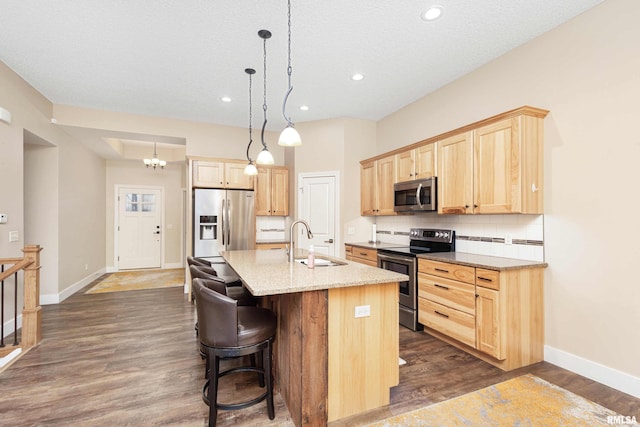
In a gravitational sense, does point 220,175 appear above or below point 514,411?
above

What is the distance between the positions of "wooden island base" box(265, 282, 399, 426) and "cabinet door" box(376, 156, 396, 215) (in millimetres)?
2471

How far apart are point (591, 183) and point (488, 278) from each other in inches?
44.9

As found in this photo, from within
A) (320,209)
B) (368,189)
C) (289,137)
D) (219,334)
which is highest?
(289,137)

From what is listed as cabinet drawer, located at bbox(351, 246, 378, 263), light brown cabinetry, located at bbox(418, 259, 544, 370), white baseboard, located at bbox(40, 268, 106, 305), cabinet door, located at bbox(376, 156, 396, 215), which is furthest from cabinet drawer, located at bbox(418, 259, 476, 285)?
white baseboard, located at bbox(40, 268, 106, 305)

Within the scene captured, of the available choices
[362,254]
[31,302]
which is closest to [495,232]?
[362,254]

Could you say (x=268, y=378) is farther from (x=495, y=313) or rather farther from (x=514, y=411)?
(x=495, y=313)

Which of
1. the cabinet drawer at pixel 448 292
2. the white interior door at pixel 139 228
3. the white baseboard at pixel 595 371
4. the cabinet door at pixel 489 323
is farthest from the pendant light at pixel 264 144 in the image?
the white interior door at pixel 139 228

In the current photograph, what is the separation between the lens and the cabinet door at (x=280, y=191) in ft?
18.2

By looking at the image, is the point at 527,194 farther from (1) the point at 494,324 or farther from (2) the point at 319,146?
(2) the point at 319,146

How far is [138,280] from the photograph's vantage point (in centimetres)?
634

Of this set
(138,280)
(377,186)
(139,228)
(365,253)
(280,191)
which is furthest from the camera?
(139,228)

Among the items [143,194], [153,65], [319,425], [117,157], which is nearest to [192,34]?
[153,65]

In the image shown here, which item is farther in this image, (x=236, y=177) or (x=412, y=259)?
(x=236, y=177)

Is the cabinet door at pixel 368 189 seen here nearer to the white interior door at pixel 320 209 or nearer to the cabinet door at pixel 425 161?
the white interior door at pixel 320 209
